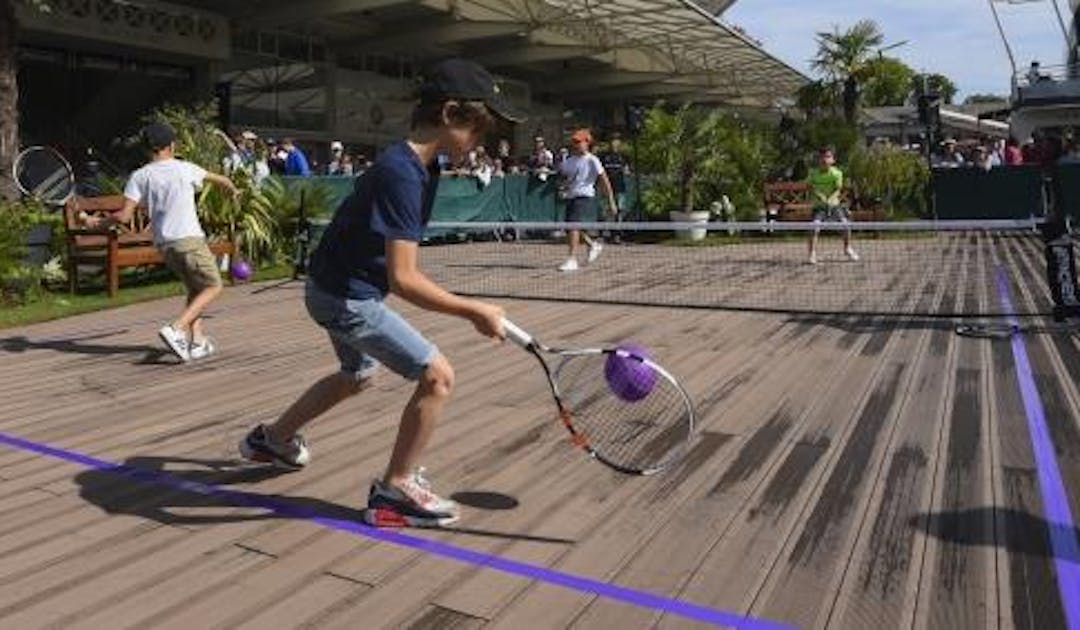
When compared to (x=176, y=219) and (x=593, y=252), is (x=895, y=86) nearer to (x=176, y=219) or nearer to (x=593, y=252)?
(x=593, y=252)

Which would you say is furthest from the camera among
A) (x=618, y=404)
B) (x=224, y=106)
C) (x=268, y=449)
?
(x=224, y=106)

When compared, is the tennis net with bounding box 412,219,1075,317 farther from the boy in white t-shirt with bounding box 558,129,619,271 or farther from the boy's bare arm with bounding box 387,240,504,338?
the boy's bare arm with bounding box 387,240,504,338

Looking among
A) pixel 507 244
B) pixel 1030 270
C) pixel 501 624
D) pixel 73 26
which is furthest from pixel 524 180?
pixel 501 624

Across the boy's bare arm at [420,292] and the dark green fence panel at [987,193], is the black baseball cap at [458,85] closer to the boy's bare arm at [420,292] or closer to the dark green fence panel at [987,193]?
the boy's bare arm at [420,292]

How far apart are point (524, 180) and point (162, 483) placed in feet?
63.4

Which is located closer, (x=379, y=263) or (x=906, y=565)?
(x=906, y=565)

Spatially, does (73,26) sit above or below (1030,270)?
above

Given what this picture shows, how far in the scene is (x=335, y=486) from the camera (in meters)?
5.25

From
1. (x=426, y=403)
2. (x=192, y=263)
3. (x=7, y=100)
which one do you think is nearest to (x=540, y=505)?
(x=426, y=403)

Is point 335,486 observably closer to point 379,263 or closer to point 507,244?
point 379,263

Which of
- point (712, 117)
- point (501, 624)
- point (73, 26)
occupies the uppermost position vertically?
point (73, 26)

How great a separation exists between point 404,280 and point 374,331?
1.47 ft

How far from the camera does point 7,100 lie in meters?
13.0

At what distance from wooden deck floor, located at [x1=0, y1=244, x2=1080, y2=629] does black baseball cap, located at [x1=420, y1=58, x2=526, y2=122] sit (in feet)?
5.94
